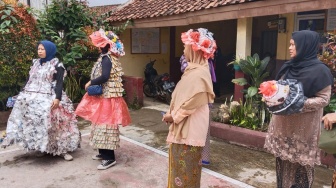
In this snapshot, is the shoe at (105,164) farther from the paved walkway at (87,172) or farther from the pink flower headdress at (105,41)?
the pink flower headdress at (105,41)

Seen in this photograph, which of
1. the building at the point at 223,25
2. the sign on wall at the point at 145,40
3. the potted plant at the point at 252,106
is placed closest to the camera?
the potted plant at the point at 252,106

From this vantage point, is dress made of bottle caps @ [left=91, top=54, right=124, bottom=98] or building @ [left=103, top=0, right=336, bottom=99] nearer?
dress made of bottle caps @ [left=91, top=54, right=124, bottom=98]

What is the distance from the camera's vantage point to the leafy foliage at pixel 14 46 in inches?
233

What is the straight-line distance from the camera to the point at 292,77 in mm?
A: 2531

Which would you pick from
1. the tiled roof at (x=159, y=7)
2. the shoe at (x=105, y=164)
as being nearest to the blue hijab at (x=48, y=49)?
the shoe at (x=105, y=164)

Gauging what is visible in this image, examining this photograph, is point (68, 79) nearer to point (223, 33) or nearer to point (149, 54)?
point (149, 54)

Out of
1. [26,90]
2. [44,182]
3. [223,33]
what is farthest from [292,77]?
[223,33]

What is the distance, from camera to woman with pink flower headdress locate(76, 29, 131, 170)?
153 inches

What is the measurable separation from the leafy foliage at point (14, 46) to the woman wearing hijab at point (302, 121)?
5235 mm

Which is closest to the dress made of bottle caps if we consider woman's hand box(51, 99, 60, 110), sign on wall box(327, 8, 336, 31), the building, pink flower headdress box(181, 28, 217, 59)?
woman's hand box(51, 99, 60, 110)

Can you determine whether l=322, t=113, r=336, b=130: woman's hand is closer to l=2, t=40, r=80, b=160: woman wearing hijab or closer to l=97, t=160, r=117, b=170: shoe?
l=97, t=160, r=117, b=170: shoe

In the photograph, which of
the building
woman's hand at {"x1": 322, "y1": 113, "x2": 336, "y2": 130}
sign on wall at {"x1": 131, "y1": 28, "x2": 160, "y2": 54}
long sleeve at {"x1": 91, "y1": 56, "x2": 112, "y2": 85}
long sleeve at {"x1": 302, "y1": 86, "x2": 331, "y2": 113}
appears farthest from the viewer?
sign on wall at {"x1": 131, "y1": 28, "x2": 160, "y2": 54}

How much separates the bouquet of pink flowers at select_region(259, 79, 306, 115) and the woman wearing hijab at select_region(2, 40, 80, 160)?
2.79 m

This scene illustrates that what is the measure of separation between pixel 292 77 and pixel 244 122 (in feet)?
8.69
